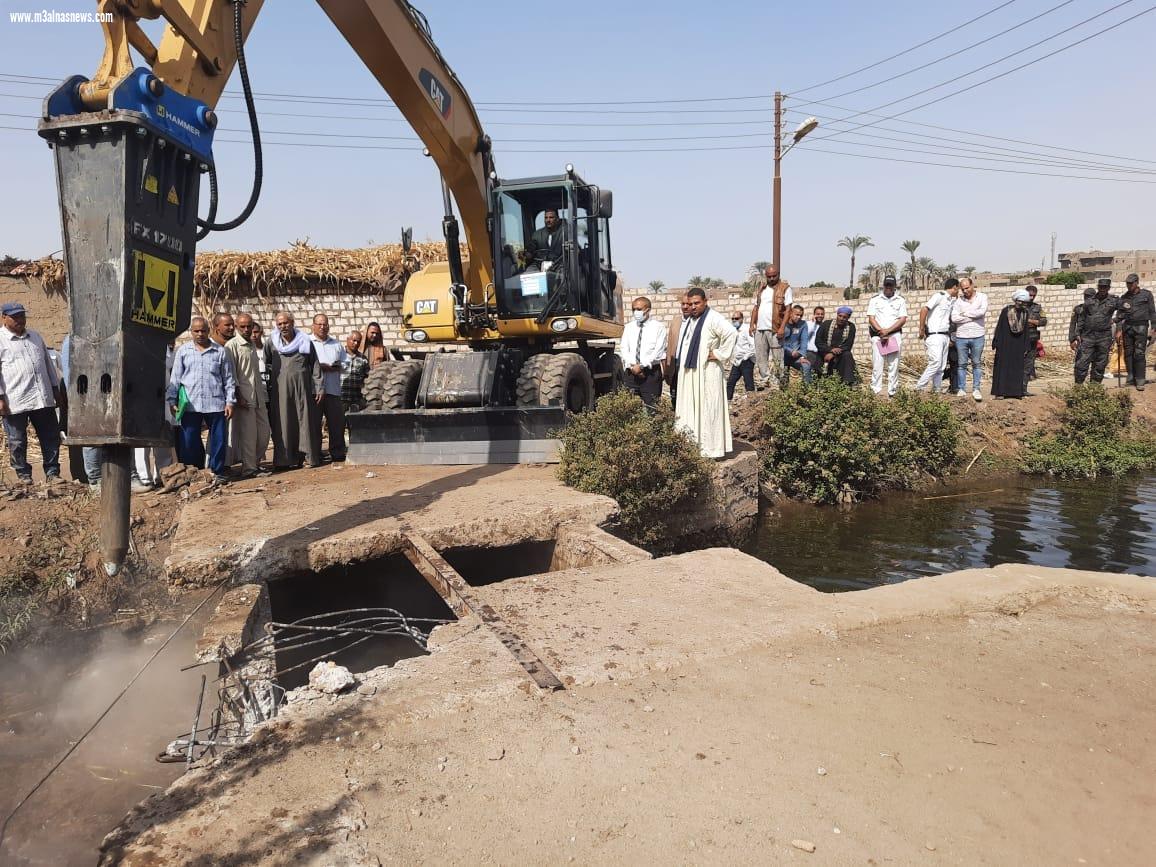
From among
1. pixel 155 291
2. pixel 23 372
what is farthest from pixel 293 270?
pixel 155 291

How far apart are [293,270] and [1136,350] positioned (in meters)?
13.3

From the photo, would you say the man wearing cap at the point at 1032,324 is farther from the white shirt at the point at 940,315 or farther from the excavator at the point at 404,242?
the excavator at the point at 404,242

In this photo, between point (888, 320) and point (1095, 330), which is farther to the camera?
point (1095, 330)

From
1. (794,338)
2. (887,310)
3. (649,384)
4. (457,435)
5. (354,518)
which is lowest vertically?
(354,518)

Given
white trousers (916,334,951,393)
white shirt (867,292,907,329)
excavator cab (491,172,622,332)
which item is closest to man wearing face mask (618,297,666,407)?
excavator cab (491,172,622,332)

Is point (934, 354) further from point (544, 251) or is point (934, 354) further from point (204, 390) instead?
point (204, 390)

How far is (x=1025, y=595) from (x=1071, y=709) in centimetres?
110

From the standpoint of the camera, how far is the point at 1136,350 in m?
11.5

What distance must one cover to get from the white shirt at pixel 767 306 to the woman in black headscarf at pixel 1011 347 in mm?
2930

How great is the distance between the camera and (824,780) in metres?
2.28

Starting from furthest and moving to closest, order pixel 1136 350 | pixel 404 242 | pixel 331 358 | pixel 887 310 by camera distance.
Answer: pixel 1136 350 → pixel 887 310 → pixel 331 358 → pixel 404 242

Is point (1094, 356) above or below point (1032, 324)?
below

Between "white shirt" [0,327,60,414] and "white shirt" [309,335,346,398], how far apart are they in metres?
2.38

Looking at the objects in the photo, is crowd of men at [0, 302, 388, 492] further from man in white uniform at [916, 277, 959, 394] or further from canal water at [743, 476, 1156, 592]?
man in white uniform at [916, 277, 959, 394]
